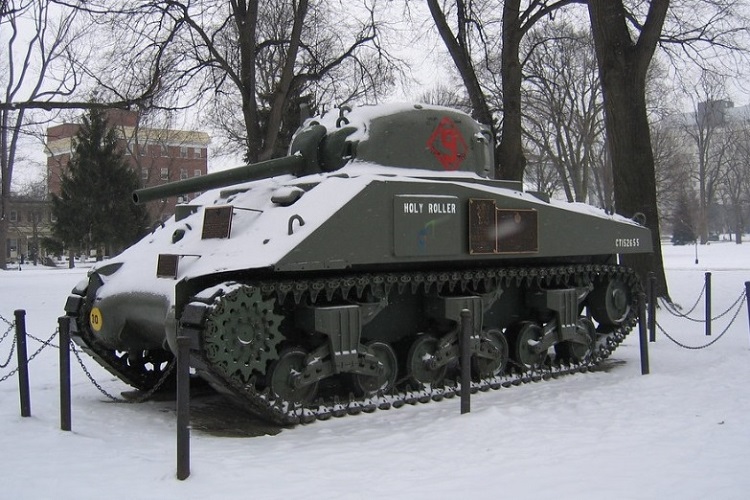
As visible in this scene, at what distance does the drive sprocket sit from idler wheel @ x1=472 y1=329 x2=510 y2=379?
2783 millimetres

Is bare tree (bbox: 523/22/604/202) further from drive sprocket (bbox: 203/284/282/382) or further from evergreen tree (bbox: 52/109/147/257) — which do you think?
drive sprocket (bbox: 203/284/282/382)

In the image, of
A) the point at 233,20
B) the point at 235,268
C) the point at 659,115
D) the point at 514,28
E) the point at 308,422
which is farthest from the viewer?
the point at 659,115

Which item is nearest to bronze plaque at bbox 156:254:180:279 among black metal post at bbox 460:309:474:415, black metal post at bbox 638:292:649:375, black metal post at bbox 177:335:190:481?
black metal post at bbox 177:335:190:481

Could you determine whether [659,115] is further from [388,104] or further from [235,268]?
[235,268]

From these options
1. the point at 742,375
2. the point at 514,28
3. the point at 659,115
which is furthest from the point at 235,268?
the point at 659,115

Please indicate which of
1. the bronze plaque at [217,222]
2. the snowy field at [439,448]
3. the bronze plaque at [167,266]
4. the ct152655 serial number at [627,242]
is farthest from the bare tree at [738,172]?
the bronze plaque at [167,266]

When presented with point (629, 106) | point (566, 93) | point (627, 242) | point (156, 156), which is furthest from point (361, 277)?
point (156, 156)

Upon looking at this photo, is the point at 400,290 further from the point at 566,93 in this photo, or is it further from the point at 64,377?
the point at 566,93

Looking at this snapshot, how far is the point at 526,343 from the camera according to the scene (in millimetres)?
9531

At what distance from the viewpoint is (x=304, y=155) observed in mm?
9164

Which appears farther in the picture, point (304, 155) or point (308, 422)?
point (304, 155)

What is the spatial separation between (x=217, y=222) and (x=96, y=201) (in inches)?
1284

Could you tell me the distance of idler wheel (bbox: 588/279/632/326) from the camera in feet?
33.9

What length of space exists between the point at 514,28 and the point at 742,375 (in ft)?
41.2
